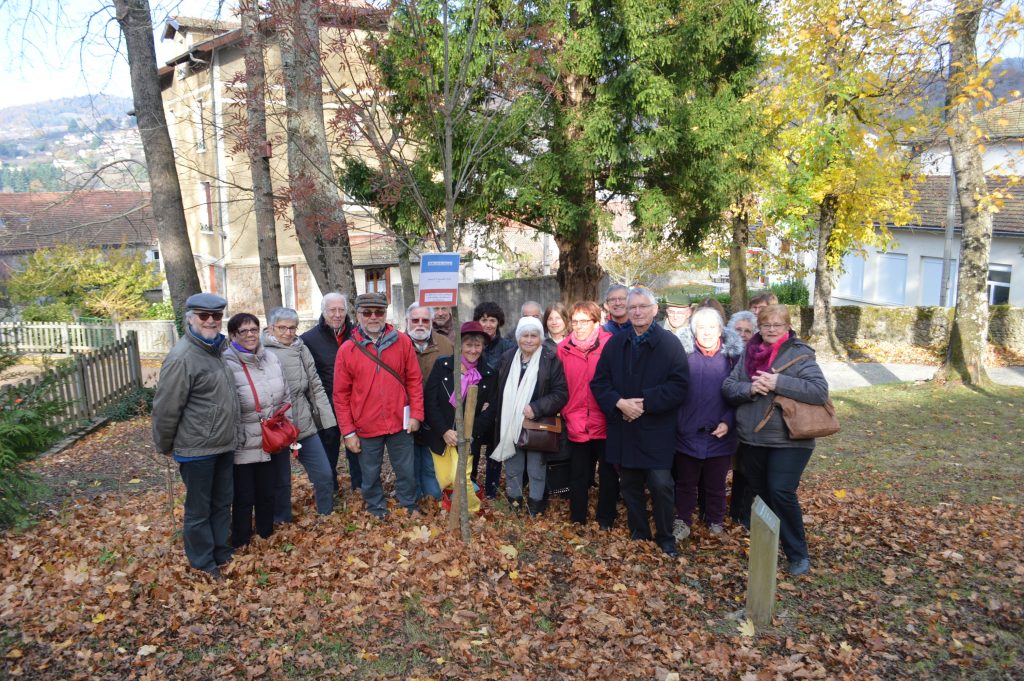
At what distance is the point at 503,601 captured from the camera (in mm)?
4992

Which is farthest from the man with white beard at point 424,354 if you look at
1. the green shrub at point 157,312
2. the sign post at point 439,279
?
the green shrub at point 157,312

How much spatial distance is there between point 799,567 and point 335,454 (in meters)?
4.04

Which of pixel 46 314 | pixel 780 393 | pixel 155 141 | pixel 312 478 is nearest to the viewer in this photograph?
pixel 780 393

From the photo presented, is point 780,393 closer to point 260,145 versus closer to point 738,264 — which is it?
point 260,145

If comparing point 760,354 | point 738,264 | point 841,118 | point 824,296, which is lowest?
point 824,296

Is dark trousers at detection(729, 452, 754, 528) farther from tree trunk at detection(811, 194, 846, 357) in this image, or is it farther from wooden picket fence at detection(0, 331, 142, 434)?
tree trunk at detection(811, 194, 846, 357)

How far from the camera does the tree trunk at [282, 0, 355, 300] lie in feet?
30.6

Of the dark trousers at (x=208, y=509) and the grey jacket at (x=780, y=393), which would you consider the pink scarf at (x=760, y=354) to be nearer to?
the grey jacket at (x=780, y=393)

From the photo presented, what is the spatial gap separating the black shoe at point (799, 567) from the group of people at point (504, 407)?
1 cm

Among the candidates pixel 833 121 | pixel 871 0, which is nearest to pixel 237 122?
pixel 871 0

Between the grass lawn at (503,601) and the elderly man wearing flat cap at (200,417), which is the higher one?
the elderly man wearing flat cap at (200,417)

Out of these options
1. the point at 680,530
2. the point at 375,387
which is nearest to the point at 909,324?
the point at 680,530

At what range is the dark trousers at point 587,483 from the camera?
245 inches

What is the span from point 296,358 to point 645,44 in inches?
286
